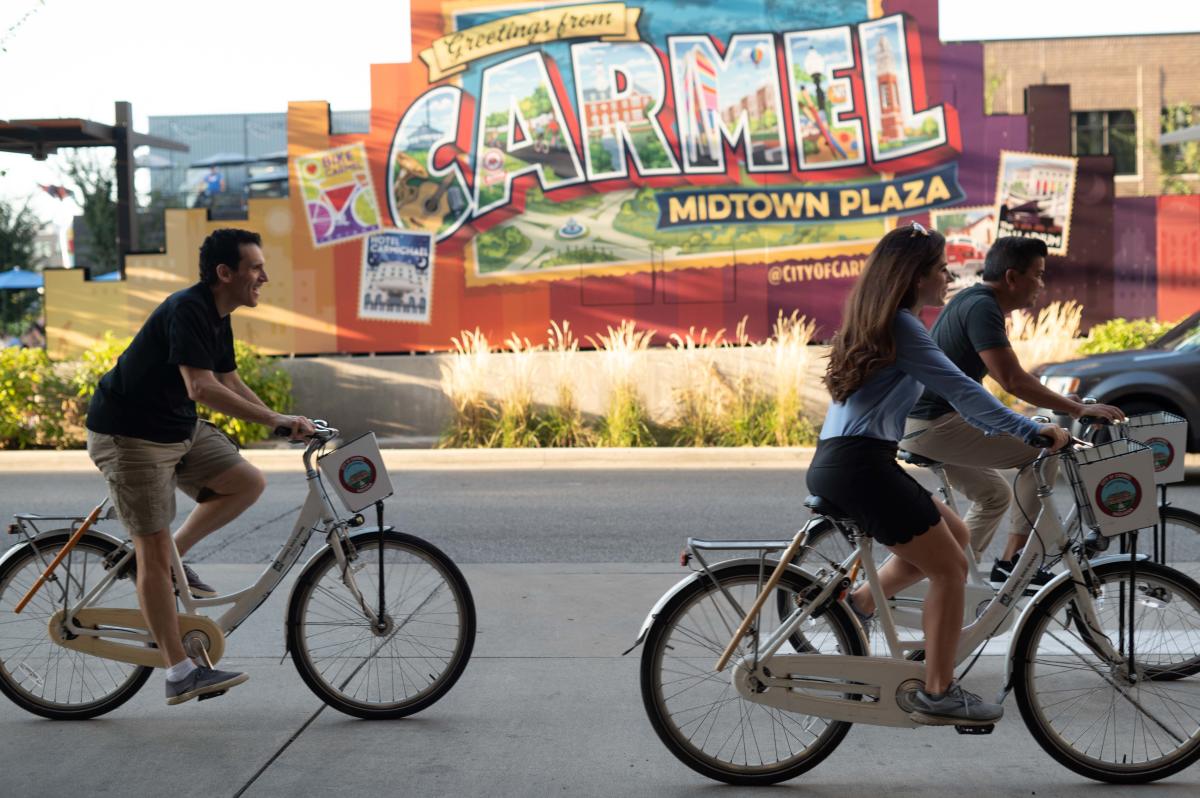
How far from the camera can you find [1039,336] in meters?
16.5

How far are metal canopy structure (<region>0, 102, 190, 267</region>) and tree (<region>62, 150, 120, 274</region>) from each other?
12.3 meters

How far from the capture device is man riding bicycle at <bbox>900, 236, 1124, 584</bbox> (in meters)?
5.15

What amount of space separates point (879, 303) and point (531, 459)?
35.3 ft

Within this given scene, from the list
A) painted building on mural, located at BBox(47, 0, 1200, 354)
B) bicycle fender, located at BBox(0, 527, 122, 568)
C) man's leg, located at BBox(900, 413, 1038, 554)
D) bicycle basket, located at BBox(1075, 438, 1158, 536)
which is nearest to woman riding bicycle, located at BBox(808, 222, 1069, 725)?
bicycle basket, located at BBox(1075, 438, 1158, 536)

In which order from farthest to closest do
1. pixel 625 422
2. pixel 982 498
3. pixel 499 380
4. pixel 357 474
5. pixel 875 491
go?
pixel 499 380
pixel 625 422
pixel 982 498
pixel 357 474
pixel 875 491

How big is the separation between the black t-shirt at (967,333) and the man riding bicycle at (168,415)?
8.13ft

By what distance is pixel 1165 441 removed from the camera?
16.1 ft

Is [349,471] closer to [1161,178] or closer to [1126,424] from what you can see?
[1126,424]

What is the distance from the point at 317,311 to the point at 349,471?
14351 mm

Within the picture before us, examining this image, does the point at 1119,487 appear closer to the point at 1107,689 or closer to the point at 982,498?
the point at 1107,689

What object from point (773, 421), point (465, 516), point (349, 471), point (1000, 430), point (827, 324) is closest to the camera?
point (1000, 430)

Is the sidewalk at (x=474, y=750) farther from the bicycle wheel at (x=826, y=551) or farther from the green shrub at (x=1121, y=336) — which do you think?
the green shrub at (x=1121, y=336)

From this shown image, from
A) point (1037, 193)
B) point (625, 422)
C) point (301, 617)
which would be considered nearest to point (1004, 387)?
point (301, 617)

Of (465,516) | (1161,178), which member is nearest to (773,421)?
(465,516)
